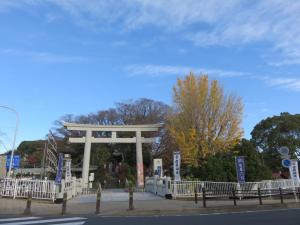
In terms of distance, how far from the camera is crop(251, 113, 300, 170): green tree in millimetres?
53656

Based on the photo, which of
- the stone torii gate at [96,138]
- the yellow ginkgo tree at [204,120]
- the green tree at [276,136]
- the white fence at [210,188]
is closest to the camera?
the white fence at [210,188]

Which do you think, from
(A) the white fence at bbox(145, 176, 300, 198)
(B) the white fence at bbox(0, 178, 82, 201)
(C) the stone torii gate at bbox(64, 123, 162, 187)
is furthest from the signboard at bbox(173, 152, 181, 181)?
(C) the stone torii gate at bbox(64, 123, 162, 187)

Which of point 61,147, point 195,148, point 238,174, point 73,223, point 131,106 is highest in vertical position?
point 131,106

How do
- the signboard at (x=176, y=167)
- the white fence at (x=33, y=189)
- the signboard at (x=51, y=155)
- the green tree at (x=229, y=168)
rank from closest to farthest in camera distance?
the white fence at (x=33, y=189)
the signboard at (x=176, y=167)
the green tree at (x=229, y=168)
the signboard at (x=51, y=155)

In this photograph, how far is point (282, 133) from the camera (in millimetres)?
55625

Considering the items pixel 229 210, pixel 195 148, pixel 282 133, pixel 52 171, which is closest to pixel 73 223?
pixel 229 210

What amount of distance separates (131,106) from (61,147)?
1346 cm

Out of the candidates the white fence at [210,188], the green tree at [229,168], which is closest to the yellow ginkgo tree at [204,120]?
the green tree at [229,168]

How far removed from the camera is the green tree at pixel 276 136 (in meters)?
53.7

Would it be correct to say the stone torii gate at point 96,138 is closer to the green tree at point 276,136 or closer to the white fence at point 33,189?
the white fence at point 33,189

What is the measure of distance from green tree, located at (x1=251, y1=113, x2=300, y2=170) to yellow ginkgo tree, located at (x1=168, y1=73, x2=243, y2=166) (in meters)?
A: 27.8

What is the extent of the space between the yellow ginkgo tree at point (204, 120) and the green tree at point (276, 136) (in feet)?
91.3

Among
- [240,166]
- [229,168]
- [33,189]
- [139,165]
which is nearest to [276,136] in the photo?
[139,165]

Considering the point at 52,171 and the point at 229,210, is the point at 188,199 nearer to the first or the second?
the point at 229,210
